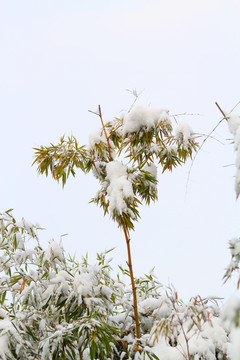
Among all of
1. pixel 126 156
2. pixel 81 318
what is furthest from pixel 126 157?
pixel 81 318

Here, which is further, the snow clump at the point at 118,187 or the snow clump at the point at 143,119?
the snow clump at the point at 143,119

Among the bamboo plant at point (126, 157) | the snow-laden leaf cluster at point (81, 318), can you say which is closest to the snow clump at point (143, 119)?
the bamboo plant at point (126, 157)

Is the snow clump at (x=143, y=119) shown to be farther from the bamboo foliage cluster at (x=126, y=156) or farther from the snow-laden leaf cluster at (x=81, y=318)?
the snow-laden leaf cluster at (x=81, y=318)

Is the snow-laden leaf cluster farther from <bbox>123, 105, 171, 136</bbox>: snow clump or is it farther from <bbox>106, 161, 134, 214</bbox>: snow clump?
<bbox>123, 105, 171, 136</bbox>: snow clump

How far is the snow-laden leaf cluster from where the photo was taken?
2.30 m

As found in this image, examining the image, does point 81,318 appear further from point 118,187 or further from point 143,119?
point 143,119

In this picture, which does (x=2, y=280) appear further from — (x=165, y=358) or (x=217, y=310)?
(x=217, y=310)

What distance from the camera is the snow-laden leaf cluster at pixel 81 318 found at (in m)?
2.30

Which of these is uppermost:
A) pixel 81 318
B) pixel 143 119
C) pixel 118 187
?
pixel 143 119

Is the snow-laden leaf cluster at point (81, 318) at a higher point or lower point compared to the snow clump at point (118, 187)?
lower

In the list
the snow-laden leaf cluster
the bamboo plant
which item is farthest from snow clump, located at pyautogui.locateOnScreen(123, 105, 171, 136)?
the snow-laden leaf cluster

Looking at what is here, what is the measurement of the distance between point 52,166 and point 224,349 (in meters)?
1.76

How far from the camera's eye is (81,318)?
2471 millimetres

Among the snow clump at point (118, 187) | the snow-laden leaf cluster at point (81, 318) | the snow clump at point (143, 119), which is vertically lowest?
the snow-laden leaf cluster at point (81, 318)
